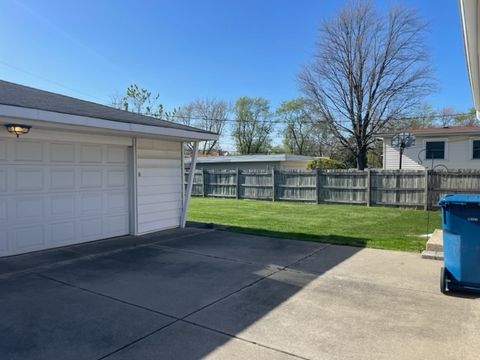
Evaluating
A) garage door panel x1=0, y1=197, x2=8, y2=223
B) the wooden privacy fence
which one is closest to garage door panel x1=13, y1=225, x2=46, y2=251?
garage door panel x1=0, y1=197, x2=8, y2=223

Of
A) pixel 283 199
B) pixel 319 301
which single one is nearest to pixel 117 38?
pixel 283 199

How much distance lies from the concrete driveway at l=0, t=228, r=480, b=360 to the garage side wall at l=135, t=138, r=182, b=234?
2.27 meters

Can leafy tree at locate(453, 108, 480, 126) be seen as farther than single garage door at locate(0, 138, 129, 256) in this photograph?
Yes

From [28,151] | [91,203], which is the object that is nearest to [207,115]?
[91,203]

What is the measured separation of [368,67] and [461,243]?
23.3m

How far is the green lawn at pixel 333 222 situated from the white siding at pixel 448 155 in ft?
23.6

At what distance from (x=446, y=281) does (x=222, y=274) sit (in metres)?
3.05

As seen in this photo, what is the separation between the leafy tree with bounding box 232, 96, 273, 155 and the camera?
154 feet

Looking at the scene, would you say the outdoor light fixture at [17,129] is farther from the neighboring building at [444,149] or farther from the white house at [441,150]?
the neighboring building at [444,149]

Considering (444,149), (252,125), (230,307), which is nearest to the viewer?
(230,307)

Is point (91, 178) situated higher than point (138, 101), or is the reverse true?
point (138, 101)

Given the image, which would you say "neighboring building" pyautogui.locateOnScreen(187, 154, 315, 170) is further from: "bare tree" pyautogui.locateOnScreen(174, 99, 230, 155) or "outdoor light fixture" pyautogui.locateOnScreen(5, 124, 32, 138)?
"outdoor light fixture" pyautogui.locateOnScreen(5, 124, 32, 138)

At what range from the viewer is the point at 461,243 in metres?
4.64

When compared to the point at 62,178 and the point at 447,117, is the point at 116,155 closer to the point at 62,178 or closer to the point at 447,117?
the point at 62,178
